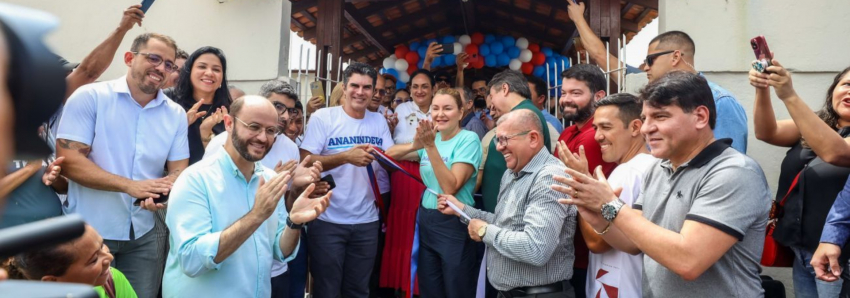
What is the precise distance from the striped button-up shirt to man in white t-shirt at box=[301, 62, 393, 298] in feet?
4.78

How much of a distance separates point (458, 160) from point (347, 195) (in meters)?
0.91

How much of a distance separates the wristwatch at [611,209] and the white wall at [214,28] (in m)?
4.55

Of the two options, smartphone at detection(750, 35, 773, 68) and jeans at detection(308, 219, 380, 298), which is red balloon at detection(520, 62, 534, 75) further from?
smartphone at detection(750, 35, 773, 68)

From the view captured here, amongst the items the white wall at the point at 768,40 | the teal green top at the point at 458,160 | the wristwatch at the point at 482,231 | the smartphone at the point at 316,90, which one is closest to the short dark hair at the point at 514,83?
the teal green top at the point at 458,160

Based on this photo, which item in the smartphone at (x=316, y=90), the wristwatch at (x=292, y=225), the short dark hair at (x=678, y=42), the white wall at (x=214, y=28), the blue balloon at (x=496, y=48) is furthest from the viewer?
the blue balloon at (x=496, y=48)

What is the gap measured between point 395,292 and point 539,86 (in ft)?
7.56

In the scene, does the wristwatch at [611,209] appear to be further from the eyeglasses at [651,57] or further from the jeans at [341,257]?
the jeans at [341,257]

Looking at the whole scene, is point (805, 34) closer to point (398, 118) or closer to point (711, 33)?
point (711, 33)

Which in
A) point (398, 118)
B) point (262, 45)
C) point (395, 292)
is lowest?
point (395, 292)

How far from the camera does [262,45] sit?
614 centimetres

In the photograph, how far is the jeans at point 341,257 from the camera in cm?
443

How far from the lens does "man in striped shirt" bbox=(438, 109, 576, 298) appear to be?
120 inches

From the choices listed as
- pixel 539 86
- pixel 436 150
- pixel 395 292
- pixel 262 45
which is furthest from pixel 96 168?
pixel 539 86

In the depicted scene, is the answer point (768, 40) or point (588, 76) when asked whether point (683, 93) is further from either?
point (768, 40)
